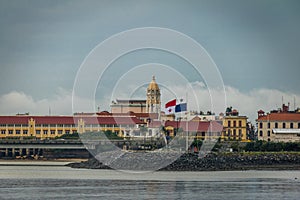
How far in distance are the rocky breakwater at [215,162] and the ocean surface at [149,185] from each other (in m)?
7.67

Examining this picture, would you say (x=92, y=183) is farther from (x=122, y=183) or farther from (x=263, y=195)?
(x=263, y=195)

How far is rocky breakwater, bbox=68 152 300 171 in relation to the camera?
118 m

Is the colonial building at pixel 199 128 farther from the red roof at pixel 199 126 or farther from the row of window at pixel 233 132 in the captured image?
the row of window at pixel 233 132

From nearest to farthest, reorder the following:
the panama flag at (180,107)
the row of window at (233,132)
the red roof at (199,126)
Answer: the panama flag at (180,107) → the red roof at (199,126) → the row of window at (233,132)

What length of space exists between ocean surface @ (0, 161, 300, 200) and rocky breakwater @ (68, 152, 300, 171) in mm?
7672

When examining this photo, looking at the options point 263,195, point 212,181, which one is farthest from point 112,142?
point 263,195

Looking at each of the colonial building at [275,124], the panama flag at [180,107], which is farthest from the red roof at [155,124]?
the panama flag at [180,107]

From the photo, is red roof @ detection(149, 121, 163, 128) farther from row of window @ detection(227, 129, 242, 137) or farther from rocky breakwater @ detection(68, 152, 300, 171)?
rocky breakwater @ detection(68, 152, 300, 171)

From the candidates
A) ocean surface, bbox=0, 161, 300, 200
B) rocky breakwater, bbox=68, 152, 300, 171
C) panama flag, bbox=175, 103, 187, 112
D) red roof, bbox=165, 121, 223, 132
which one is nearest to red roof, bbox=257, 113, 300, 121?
red roof, bbox=165, 121, 223, 132

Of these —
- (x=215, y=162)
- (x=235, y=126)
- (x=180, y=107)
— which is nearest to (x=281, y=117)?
(x=235, y=126)

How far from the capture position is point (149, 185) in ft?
288

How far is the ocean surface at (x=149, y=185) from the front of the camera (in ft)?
252

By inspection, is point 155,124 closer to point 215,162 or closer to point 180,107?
point 180,107

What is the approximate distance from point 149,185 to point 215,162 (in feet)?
115
